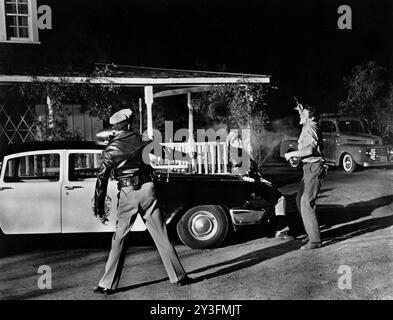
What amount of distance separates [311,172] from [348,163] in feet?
29.1

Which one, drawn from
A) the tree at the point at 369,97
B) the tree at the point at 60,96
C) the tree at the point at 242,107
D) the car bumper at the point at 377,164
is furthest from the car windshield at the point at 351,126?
the tree at the point at 60,96

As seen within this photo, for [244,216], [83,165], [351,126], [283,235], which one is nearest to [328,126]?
[351,126]

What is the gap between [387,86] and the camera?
60.9 feet

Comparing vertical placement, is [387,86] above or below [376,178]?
above

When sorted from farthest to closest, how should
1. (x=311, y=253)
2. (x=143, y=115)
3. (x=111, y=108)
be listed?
Answer: 1. (x=143, y=115)
2. (x=111, y=108)
3. (x=311, y=253)

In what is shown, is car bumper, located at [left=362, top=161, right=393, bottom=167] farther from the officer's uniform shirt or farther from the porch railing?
the officer's uniform shirt

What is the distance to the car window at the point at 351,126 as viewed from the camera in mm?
15148

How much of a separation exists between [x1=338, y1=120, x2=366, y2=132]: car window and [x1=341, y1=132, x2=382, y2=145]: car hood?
0.85 ft

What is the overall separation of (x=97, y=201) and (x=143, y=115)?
11.6 m

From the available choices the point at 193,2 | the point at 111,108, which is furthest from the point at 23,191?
the point at 193,2

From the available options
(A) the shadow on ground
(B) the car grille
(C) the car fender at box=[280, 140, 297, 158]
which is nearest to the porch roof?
(A) the shadow on ground

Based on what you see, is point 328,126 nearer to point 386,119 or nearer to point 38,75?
point 386,119

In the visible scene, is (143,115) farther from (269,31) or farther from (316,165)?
(316,165)

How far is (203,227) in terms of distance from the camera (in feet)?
21.3
